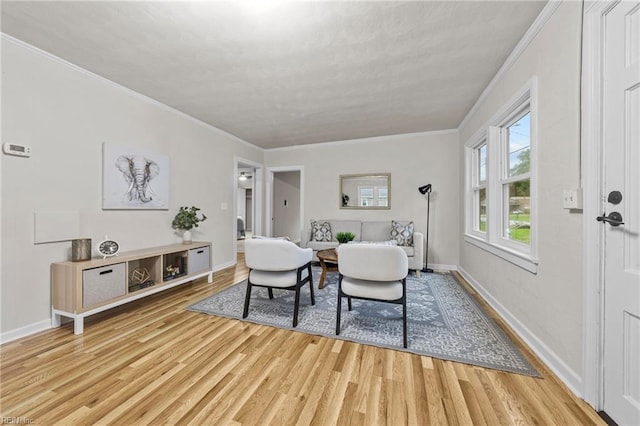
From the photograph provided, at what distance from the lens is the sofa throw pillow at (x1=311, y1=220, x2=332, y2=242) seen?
4461 mm

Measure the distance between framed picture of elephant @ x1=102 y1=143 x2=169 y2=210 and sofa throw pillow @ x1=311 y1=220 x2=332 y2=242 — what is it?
8.00ft

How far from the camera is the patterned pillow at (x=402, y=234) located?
12.9ft

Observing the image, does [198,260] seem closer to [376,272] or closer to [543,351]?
[376,272]

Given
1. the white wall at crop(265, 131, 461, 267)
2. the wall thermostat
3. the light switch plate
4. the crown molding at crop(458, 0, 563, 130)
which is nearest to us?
the light switch plate

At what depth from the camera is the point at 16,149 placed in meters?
1.89

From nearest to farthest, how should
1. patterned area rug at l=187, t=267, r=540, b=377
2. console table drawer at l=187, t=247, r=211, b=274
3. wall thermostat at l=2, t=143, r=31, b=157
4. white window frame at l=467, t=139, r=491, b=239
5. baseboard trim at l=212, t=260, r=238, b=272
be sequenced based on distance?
patterned area rug at l=187, t=267, r=540, b=377 → wall thermostat at l=2, t=143, r=31, b=157 → console table drawer at l=187, t=247, r=211, b=274 → white window frame at l=467, t=139, r=491, b=239 → baseboard trim at l=212, t=260, r=238, b=272

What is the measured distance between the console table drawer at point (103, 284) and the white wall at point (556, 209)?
3571 millimetres

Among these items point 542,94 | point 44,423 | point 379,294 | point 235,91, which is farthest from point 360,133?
point 44,423

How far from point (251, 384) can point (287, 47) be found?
255cm

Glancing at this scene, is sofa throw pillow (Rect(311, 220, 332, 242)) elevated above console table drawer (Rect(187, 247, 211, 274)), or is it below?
above

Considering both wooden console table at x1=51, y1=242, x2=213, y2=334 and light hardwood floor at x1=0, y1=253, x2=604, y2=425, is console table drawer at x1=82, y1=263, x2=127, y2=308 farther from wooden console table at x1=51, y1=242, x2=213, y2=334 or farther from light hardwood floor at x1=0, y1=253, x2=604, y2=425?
light hardwood floor at x1=0, y1=253, x2=604, y2=425

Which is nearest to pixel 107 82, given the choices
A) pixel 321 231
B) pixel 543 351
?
pixel 321 231

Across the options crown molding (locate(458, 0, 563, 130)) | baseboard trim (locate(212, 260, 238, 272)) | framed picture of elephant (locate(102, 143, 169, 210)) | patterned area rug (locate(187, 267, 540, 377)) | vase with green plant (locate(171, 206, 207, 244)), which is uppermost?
crown molding (locate(458, 0, 563, 130))

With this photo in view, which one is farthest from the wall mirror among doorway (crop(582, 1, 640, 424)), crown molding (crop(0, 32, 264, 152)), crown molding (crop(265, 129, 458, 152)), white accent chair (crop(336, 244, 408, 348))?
doorway (crop(582, 1, 640, 424))
